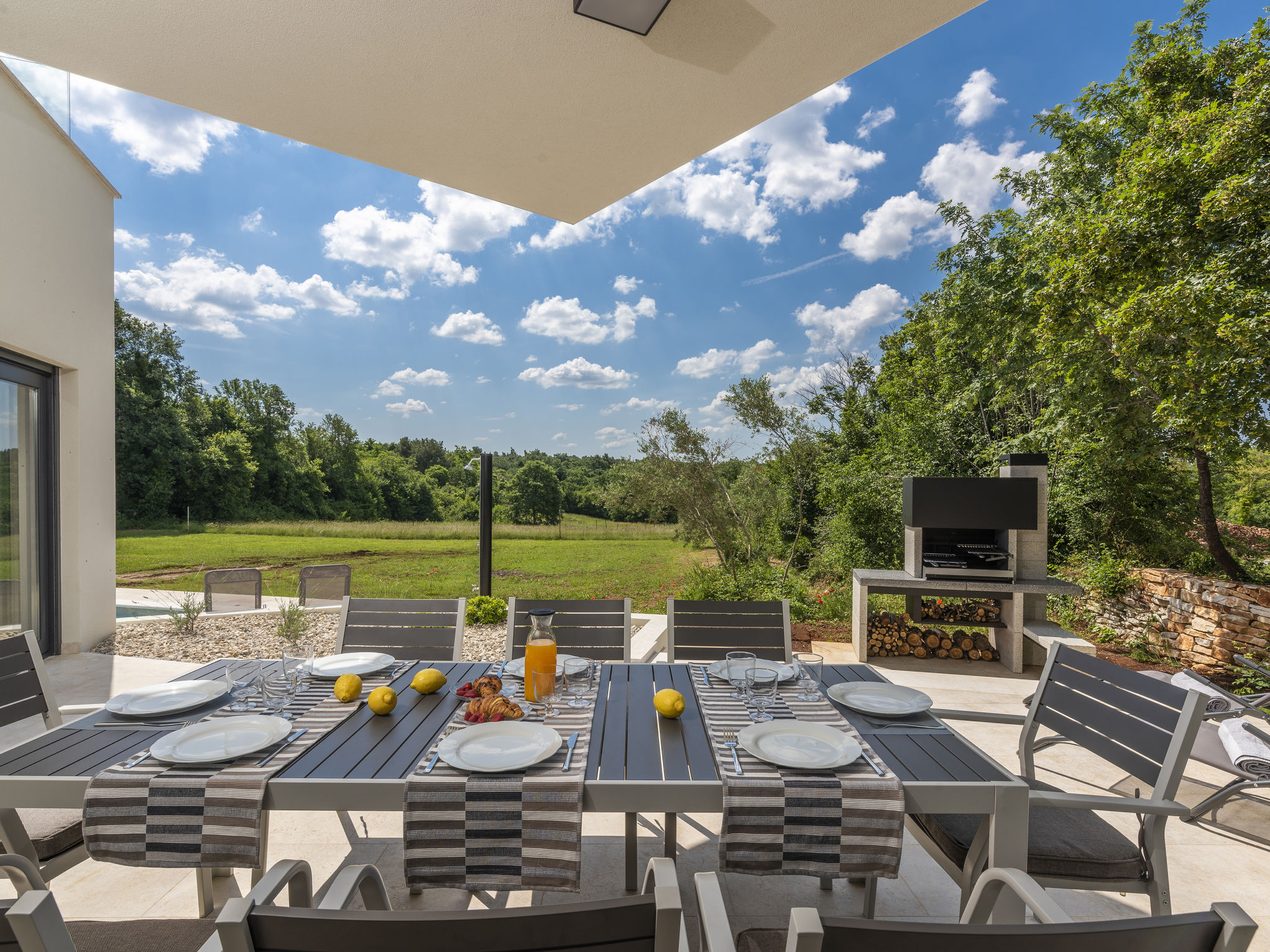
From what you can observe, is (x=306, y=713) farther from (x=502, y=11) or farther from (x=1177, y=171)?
(x=1177, y=171)

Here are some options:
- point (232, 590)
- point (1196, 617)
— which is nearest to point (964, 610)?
point (1196, 617)

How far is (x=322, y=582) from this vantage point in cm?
534

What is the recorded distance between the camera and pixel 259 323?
46.3 feet

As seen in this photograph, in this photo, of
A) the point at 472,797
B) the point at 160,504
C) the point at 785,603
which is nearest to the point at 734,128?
the point at 785,603

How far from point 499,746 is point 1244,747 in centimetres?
271

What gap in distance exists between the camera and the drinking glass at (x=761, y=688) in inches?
60.5

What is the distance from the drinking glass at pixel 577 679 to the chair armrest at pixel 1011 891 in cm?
88

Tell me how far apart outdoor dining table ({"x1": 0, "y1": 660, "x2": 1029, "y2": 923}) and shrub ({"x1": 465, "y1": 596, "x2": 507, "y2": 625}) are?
3.91m

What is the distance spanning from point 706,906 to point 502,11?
211cm

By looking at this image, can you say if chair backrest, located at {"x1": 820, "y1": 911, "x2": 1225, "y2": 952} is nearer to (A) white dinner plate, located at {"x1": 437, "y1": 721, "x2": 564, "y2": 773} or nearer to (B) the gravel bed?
(A) white dinner plate, located at {"x1": 437, "y1": 721, "x2": 564, "y2": 773}

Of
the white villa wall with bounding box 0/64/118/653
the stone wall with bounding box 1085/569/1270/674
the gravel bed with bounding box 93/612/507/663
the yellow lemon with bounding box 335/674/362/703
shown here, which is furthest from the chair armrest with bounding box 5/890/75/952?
the stone wall with bounding box 1085/569/1270/674

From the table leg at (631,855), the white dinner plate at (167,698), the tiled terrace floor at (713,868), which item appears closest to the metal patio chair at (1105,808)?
the tiled terrace floor at (713,868)

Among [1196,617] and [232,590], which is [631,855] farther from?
[1196,617]

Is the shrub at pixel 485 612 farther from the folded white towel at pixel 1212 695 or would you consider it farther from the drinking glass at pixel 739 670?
the folded white towel at pixel 1212 695
